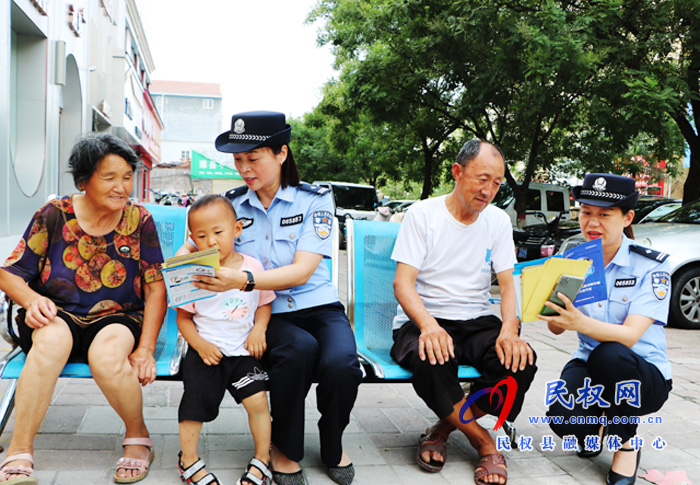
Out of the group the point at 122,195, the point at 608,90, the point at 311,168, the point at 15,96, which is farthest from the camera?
the point at 311,168

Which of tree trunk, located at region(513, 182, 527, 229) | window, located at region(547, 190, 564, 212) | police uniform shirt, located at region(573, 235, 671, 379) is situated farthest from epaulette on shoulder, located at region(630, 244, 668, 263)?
window, located at region(547, 190, 564, 212)

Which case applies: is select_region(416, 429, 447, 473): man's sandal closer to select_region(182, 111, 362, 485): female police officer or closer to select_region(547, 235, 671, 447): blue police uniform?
select_region(182, 111, 362, 485): female police officer

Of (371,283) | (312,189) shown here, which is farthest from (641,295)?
(312,189)

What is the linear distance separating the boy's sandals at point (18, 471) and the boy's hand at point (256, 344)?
97 cm

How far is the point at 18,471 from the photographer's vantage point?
243cm

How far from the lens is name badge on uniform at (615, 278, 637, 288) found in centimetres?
288

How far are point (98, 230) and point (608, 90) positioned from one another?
8.02 meters

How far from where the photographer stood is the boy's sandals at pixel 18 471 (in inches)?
93.6

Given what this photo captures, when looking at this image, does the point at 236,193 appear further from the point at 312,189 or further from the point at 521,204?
the point at 521,204

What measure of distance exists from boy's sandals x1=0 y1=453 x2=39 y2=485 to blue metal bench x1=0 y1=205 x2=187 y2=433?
329mm

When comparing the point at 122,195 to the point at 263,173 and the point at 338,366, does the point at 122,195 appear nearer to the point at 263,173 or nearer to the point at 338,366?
the point at 263,173

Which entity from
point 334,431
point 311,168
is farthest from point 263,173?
point 311,168

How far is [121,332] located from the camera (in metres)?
2.74

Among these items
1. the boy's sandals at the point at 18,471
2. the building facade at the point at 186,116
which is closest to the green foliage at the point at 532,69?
the boy's sandals at the point at 18,471
